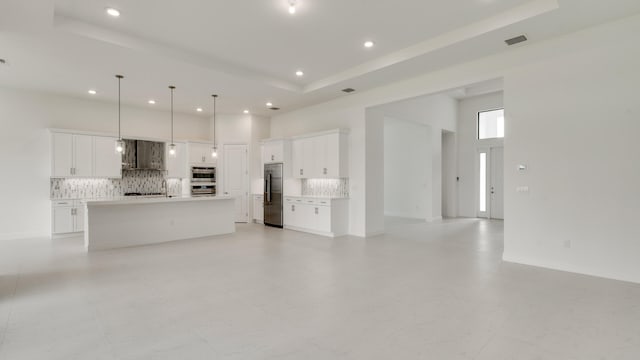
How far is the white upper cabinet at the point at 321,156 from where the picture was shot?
7.70m

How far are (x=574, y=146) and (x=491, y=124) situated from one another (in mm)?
6273

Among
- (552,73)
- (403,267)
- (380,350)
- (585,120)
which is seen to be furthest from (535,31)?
(380,350)

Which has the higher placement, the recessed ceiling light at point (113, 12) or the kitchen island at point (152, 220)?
the recessed ceiling light at point (113, 12)

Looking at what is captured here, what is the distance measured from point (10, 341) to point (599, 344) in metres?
4.84

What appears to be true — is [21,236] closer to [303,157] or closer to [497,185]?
[303,157]

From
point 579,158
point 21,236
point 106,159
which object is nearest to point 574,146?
point 579,158

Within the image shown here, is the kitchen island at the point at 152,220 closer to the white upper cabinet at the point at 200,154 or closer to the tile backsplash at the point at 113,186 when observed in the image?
the tile backsplash at the point at 113,186

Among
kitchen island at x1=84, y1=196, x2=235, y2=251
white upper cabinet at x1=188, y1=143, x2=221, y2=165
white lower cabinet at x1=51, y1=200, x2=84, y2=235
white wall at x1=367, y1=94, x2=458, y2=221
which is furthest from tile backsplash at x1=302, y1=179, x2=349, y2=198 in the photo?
white lower cabinet at x1=51, y1=200, x2=84, y2=235

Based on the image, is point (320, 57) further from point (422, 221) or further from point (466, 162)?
point (466, 162)

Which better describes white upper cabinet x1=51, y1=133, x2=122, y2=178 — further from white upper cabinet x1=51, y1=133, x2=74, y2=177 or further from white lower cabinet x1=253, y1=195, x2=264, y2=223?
white lower cabinet x1=253, y1=195, x2=264, y2=223

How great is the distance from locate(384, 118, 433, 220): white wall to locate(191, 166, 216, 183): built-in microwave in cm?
593

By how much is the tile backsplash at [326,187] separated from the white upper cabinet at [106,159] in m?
4.86

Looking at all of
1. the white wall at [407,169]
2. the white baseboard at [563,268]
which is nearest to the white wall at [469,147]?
the white wall at [407,169]

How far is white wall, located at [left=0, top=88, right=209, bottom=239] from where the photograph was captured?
284 inches
